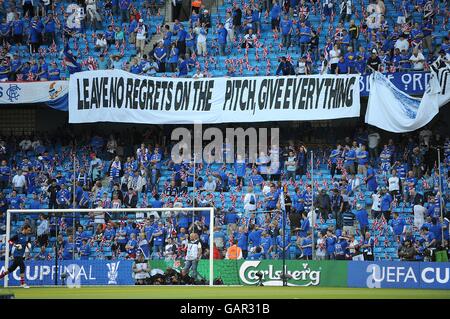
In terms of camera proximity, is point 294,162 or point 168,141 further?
point 168,141

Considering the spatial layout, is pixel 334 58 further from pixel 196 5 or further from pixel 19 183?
pixel 19 183

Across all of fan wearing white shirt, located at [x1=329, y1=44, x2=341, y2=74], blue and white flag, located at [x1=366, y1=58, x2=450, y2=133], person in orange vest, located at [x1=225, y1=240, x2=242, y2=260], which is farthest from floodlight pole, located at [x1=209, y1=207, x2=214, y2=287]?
fan wearing white shirt, located at [x1=329, y1=44, x2=341, y2=74]

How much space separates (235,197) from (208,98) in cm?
346

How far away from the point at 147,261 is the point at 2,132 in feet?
37.6

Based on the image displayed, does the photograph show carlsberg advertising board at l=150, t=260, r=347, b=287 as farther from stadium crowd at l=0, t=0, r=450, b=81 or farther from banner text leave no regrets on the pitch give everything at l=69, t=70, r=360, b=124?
stadium crowd at l=0, t=0, r=450, b=81

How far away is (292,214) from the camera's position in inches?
1064

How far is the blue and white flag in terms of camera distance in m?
27.5

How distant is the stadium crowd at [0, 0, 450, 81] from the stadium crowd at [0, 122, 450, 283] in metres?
2.58

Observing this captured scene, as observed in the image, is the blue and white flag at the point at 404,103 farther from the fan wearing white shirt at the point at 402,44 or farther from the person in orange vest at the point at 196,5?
the person in orange vest at the point at 196,5

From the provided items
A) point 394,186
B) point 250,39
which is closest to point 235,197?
point 394,186

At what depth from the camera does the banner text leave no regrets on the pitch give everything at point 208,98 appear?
28391mm
